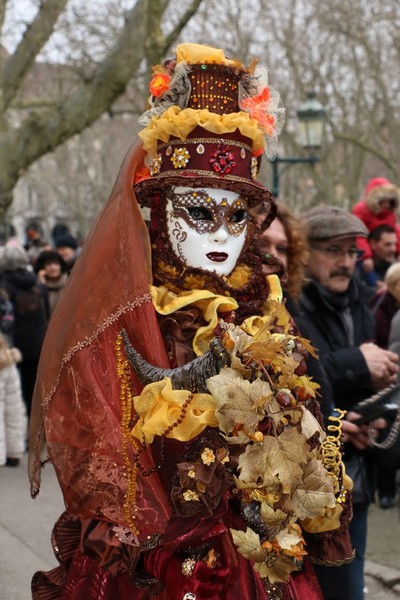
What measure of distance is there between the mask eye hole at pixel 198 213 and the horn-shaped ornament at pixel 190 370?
1.57 ft

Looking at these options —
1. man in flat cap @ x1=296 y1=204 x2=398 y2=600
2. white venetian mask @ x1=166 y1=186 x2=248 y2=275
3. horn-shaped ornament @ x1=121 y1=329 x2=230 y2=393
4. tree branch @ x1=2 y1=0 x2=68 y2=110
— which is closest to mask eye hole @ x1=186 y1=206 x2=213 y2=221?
white venetian mask @ x1=166 y1=186 x2=248 y2=275

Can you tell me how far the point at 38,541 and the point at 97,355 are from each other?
138 inches

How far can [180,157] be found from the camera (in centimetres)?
284

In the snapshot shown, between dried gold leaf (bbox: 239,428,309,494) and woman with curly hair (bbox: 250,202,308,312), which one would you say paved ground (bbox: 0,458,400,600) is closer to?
woman with curly hair (bbox: 250,202,308,312)

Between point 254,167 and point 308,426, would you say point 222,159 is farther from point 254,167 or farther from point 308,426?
point 308,426

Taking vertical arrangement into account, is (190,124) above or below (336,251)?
above

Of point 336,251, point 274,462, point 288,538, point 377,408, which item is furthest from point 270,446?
point 336,251

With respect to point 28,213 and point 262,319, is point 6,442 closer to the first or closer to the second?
point 262,319

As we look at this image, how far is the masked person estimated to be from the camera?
7.89 feet

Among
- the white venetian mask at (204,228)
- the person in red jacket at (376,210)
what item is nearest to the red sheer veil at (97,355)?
the white venetian mask at (204,228)

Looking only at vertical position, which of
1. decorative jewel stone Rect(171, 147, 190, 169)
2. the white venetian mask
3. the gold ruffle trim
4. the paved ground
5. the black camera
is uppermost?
the gold ruffle trim

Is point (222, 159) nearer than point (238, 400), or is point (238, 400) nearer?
point (238, 400)

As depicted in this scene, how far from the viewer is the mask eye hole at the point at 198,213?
2859mm

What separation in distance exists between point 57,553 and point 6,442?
492cm
